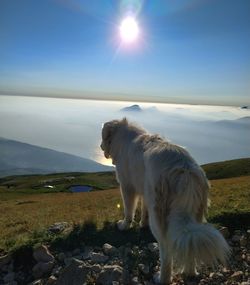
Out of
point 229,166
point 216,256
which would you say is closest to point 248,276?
point 216,256

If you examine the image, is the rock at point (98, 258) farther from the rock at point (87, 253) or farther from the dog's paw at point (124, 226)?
the dog's paw at point (124, 226)

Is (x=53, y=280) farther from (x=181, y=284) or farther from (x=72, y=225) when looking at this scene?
(x=72, y=225)

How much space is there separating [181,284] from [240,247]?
7.21 feet

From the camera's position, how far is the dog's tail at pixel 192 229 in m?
4.67

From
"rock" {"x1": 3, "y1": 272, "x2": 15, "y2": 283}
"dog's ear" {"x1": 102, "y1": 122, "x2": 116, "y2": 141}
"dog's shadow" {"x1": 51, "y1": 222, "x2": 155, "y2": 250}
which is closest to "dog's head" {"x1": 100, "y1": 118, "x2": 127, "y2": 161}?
"dog's ear" {"x1": 102, "y1": 122, "x2": 116, "y2": 141}

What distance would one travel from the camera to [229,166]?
88125 millimetres

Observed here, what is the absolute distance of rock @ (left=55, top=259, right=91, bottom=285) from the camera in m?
6.45

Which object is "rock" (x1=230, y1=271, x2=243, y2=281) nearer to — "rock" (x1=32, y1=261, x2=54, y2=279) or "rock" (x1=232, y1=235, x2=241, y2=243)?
"rock" (x1=232, y1=235, x2=241, y2=243)

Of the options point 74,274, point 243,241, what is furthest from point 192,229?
point 243,241

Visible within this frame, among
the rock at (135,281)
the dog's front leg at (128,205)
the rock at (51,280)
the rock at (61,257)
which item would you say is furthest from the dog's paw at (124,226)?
the rock at (51,280)

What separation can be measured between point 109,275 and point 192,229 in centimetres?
250

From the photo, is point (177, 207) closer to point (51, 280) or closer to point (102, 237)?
point (51, 280)

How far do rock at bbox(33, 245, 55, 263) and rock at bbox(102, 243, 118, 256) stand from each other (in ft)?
3.95

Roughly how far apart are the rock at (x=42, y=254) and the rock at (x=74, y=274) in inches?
40.0
